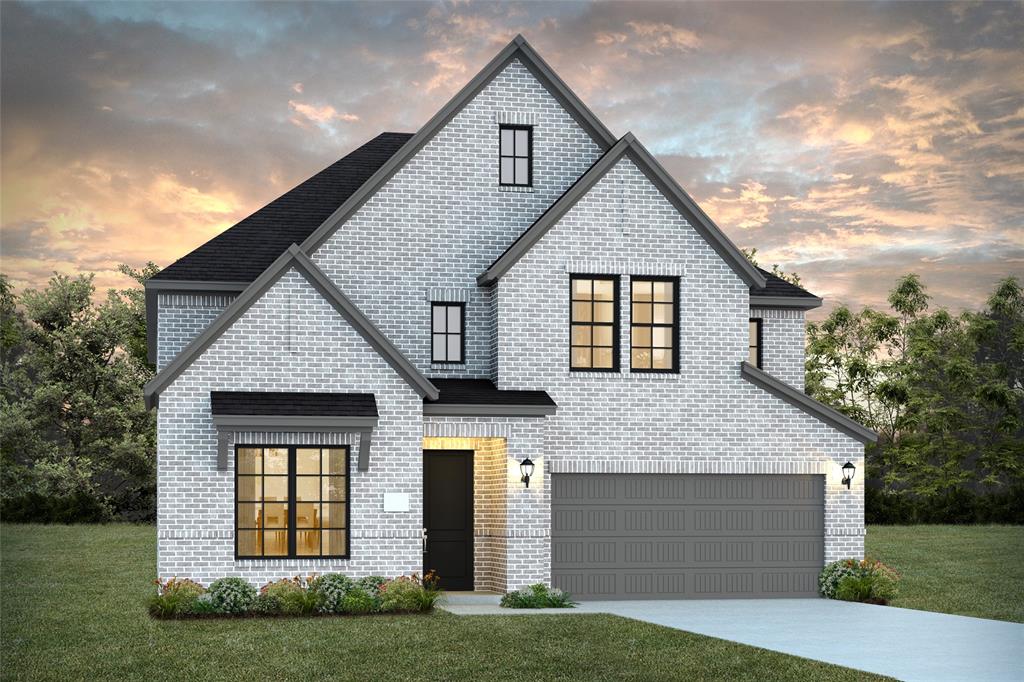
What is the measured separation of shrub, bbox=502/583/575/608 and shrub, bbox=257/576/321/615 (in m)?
3.43

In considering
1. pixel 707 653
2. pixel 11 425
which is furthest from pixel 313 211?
pixel 11 425

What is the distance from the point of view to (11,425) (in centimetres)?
5009

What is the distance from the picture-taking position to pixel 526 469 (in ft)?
74.3

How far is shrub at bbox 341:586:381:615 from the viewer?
67.2 feet

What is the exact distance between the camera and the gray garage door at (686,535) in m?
23.5

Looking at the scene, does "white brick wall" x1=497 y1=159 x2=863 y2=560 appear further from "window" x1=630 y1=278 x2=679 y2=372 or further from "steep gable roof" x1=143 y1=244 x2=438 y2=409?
"steep gable roof" x1=143 y1=244 x2=438 y2=409

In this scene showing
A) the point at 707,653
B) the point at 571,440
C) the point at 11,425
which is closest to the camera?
the point at 707,653

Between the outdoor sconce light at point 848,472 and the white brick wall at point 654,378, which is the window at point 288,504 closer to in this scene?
the white brick wall at point 654,378

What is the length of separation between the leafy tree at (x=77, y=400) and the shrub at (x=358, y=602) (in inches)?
A: 1224

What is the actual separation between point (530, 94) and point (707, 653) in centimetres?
1314

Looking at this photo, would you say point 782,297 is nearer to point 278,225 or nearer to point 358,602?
point 278,225

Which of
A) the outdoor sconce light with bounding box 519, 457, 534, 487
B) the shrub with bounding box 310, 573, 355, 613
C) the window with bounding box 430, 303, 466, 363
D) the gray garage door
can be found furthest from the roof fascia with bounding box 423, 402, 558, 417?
the shrub with bounding box 310, 573, 355, 613

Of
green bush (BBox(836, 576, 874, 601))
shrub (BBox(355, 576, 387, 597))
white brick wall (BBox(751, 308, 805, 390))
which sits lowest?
green bush (BBox(836, 576, 874, 601))

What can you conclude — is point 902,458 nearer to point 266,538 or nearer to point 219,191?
point 219,191
